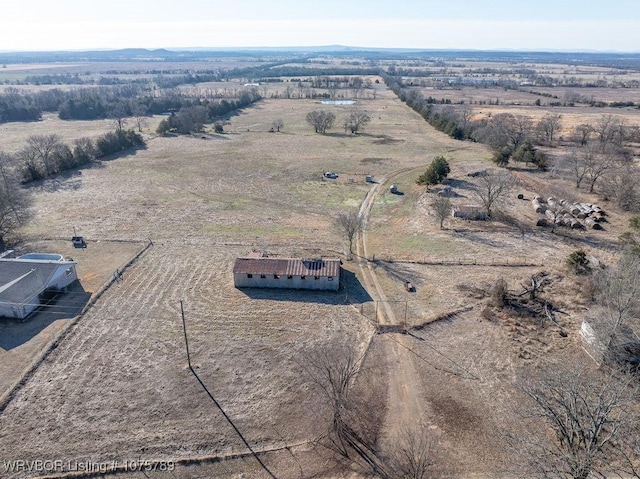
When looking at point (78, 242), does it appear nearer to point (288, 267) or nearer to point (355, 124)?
point (288, 267)

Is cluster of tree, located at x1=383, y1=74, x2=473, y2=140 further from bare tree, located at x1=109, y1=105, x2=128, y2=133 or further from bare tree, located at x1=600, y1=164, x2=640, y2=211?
bare tree, located at x1=109, y1=105, x2=128, y2=133

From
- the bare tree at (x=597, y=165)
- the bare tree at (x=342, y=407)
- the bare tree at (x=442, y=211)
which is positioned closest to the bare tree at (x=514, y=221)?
the bare tree at (x=442, y=211)

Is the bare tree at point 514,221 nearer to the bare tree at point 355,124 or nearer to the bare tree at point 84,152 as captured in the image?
the bare tree at point 355,124

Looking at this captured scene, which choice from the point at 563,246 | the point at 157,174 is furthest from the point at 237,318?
the point at 157,174

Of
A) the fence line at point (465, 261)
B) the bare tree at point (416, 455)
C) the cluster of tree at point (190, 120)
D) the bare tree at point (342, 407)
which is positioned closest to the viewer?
the bare tree at point (416, 455)

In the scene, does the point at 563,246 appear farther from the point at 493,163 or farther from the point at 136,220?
the point at 136,220

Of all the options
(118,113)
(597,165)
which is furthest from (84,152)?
(597,165)
